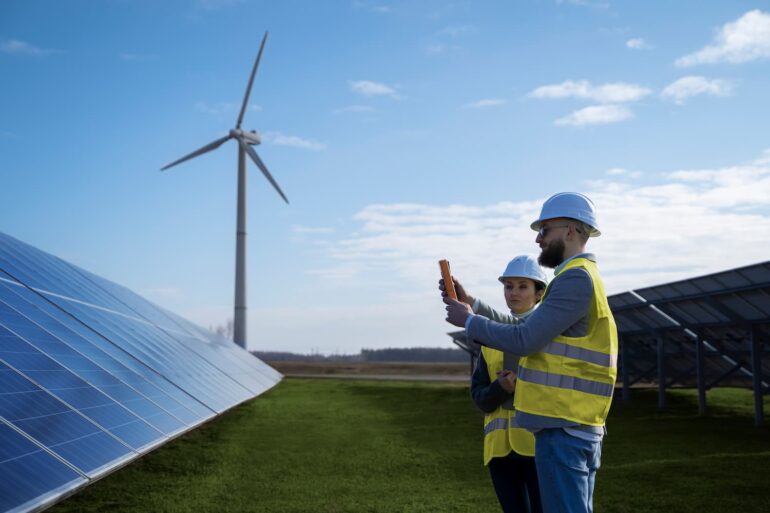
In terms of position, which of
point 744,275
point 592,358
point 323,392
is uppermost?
point 744,275

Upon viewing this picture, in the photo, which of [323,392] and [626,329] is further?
[323,392]

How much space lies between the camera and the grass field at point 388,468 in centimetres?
928

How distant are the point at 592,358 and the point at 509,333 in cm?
51

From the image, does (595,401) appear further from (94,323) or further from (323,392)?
(323,392)

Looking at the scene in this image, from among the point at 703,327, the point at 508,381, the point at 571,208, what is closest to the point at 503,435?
the point at 508,381

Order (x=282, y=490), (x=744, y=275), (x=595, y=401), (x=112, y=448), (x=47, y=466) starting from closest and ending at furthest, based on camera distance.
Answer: (x=595, y=401)
(x=47, y=466)
(x=112, y=448)
(x=282, y=490)
(x=744, y=275)

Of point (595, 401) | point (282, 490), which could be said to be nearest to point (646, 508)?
point (282, 490)

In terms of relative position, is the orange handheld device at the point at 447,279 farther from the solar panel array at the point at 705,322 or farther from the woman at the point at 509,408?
the solar panel array at the point at 705,322

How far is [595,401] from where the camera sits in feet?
13.4

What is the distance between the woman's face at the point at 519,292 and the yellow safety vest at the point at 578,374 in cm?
160

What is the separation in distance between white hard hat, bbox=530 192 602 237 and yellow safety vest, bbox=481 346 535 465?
5.39 ft

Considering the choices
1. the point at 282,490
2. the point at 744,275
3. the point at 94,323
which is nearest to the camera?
the point at 282,490

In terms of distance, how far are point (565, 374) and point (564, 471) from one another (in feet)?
1.82

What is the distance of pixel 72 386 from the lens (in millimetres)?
8992
